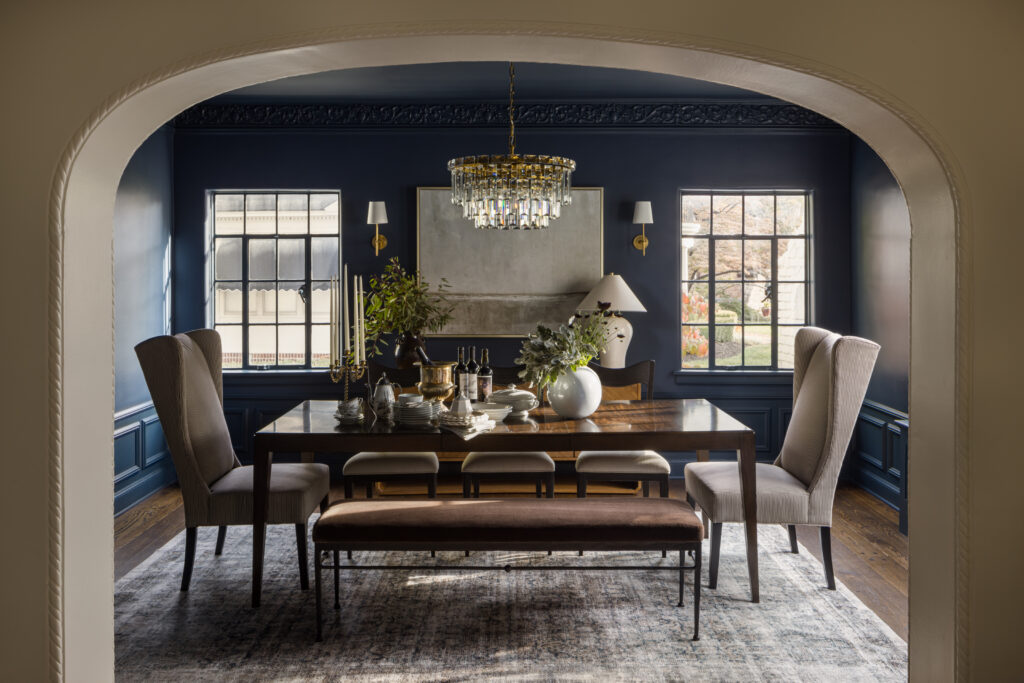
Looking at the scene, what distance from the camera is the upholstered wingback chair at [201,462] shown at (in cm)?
334

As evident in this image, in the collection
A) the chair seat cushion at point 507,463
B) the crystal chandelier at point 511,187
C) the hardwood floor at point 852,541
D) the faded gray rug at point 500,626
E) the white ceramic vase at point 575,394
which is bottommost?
the faded gray rug at point 500,626

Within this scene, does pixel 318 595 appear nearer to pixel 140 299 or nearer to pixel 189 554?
pixel 189 554

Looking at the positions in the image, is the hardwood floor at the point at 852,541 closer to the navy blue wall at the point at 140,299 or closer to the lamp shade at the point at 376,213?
the navy blue wall at the point at 140,299

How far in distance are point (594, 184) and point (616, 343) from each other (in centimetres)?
116

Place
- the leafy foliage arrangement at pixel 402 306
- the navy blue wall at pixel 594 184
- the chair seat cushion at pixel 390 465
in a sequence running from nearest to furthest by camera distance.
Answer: the chair seat cushion at pixel 390 465, the leafy foliage arrangement at pixel 402 306, the navy blue wall at pixel 594 184

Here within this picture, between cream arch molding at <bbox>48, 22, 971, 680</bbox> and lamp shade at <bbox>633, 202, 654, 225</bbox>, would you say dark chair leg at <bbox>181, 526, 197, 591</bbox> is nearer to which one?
cream arch molding at <bbox>48, 22, 971, 680</bbox>

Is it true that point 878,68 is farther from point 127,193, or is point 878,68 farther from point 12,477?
point 127,193

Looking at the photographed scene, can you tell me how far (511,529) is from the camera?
3012 millimetres

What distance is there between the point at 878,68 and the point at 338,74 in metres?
3.72

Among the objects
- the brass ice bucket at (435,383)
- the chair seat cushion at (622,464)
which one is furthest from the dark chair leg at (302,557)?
the chair seat cushion at (622,464)

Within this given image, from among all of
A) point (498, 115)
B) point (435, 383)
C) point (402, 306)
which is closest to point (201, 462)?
point (435, 383)

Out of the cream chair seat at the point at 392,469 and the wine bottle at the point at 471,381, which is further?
the cream chair seat at the point at 392,469

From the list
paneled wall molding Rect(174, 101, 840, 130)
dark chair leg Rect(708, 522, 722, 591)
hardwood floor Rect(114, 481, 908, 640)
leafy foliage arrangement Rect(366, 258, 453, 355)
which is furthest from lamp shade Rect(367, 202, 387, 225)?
dark chair leg Rect(708, 522, 722, 591)

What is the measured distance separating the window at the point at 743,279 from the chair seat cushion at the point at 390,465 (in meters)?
2.59
